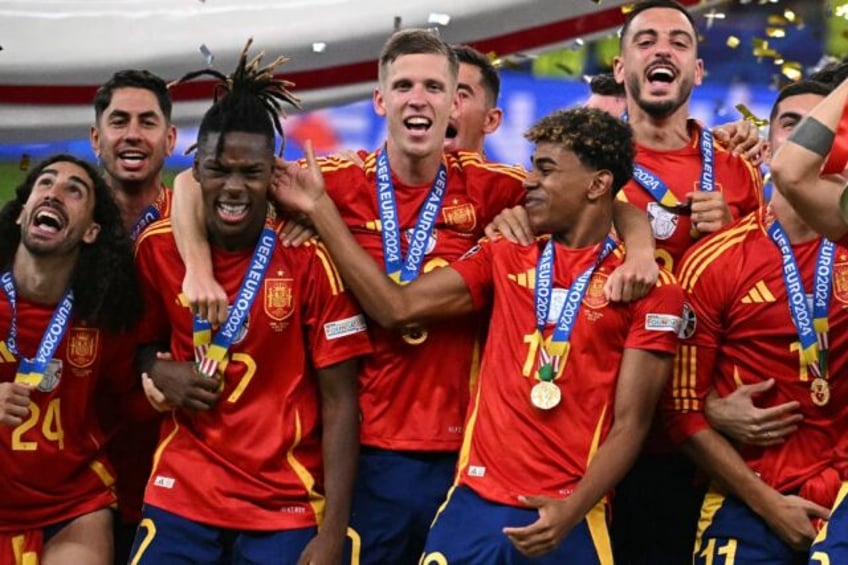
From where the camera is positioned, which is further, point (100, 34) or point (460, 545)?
point (100, 34)

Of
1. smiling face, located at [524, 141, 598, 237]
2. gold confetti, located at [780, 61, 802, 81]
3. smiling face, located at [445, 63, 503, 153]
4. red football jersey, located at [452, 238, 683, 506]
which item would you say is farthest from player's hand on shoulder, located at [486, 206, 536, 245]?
gold confetti, located at [780, 61, 802, 81]

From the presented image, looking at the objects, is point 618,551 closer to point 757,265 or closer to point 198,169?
point 757,265

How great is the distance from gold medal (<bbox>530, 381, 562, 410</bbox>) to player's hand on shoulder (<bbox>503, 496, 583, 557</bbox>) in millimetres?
294

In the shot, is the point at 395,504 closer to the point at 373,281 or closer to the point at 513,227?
the point at 373,281

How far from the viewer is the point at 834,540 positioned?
5.24 meters

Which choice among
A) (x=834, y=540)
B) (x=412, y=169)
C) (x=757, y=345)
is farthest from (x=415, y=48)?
(x=834, y=540)

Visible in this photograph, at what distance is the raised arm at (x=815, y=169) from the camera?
15.3 ft

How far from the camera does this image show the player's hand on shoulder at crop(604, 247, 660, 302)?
544 cm

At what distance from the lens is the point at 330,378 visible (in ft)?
18.5

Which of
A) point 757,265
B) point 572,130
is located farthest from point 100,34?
point 757,265

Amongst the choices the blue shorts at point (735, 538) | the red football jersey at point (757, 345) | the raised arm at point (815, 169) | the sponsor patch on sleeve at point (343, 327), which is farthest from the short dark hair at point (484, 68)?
the raised arm at point (815, 169)

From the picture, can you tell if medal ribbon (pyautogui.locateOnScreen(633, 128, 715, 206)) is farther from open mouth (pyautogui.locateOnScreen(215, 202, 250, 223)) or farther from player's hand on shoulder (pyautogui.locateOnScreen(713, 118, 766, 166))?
open mouth (pyautogui.locateOnScreen(215, 202, 250, 223))

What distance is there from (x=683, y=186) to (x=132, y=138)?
2091 mm

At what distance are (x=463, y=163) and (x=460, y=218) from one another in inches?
10.1
